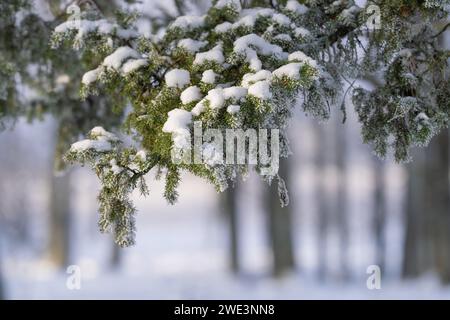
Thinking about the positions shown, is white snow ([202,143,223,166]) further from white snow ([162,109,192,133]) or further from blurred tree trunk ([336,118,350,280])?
blurred tree trunk ([336,118,350,280])

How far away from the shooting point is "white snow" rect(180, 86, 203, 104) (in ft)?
→ 11.3

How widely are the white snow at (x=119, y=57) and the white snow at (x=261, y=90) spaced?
125 centimetres

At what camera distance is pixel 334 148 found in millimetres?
22500

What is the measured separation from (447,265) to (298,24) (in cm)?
817

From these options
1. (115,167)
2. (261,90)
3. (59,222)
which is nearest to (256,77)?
(261,90)

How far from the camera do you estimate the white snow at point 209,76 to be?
351 cm

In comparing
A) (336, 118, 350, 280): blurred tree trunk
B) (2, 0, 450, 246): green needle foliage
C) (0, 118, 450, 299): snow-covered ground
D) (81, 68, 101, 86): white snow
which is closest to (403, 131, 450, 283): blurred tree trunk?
(0, 118, 450, 299): snow-covered ground

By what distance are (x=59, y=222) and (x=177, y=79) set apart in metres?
15.9

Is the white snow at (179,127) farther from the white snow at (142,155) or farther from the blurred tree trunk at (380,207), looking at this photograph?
the blurred tree trunk at (380,207)

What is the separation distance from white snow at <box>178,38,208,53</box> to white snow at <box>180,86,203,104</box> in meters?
0.59

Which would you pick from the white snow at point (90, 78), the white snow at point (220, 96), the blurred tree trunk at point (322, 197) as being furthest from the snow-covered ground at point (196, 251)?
the white snow at point (220, 96)

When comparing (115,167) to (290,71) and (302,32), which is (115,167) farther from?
(302,32)

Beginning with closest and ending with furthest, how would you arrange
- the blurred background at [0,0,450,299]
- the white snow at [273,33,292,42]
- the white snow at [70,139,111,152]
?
the white snow at [70,139,111,152] → the white snow at [273,33,292,42] → the blurred background at [0,0,450,299]

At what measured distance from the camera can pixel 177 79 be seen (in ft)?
12.2
